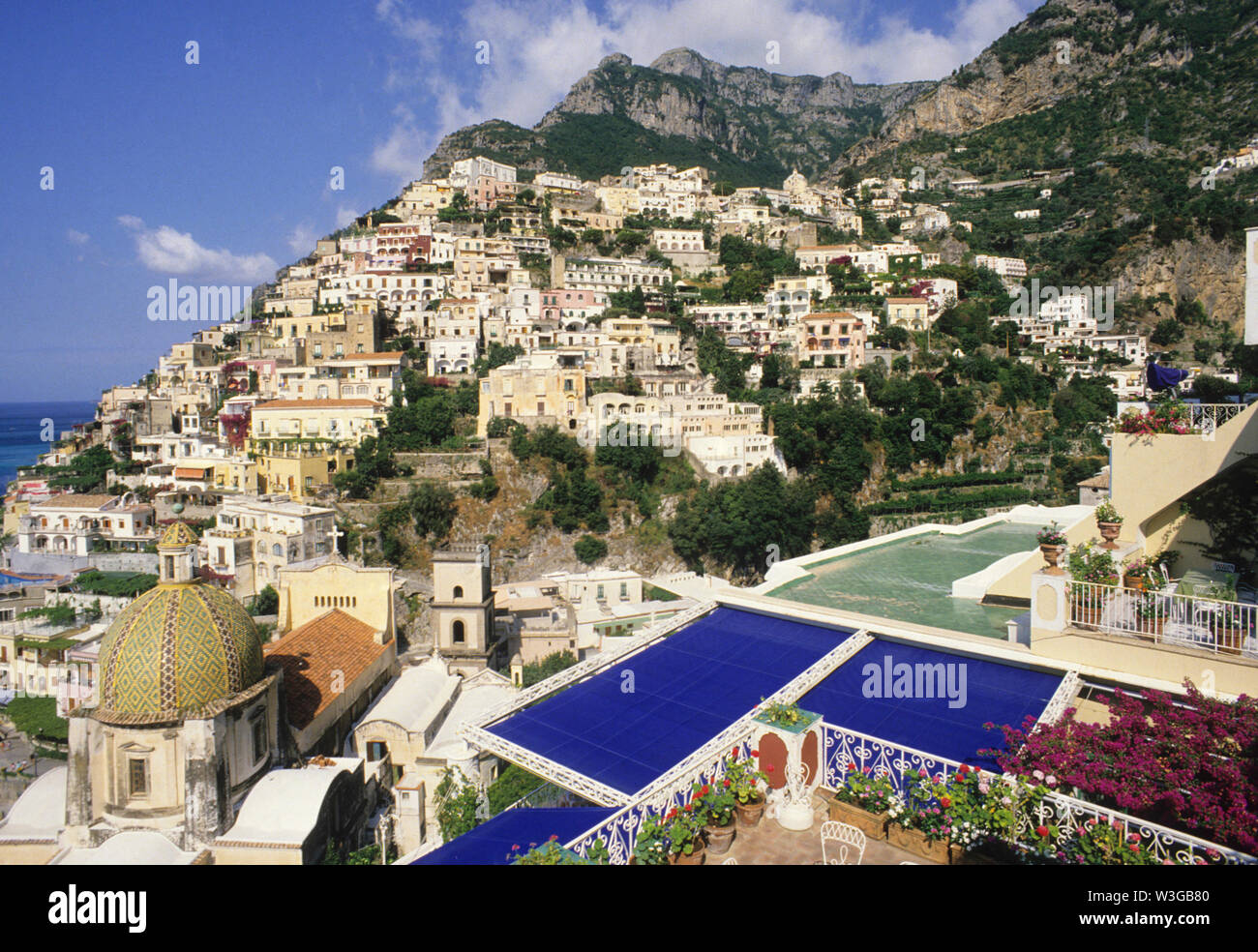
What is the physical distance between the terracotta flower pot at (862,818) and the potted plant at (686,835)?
125cm

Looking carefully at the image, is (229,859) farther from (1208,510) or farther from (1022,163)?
(1022,163)

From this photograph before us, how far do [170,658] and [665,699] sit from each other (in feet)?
22.0

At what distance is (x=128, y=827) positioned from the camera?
9922 millimetres

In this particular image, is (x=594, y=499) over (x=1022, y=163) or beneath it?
beneath

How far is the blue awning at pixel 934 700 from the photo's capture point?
698 cm

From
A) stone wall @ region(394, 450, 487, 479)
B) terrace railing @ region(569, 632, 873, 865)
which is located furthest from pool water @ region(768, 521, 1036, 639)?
stone wall @ region(394, 450, 487, 479)

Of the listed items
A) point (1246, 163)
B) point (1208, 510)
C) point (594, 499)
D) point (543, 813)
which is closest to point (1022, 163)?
point (1246, 163)

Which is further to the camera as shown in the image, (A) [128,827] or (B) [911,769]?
(A) [128,827]

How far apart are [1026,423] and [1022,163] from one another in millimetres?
50229

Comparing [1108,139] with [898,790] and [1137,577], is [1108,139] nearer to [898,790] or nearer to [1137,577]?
[1137,577]

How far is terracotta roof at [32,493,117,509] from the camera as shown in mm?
36406

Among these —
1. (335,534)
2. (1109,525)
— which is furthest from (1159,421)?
(335,534)

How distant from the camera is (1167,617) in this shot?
7.20 meters

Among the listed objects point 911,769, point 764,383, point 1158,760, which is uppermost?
point 764,383
